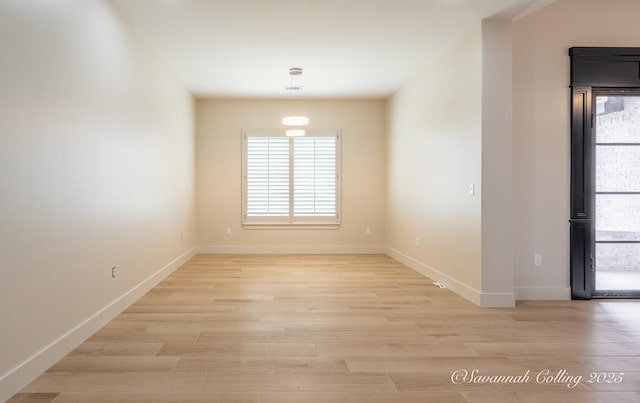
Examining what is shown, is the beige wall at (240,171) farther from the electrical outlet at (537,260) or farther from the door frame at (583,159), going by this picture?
the door frame at (583,159)

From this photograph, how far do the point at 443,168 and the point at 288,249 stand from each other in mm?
3755

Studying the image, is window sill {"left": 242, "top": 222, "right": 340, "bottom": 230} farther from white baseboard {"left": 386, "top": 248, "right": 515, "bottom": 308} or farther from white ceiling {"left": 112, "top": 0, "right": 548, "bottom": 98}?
white ceiling {"left": 112, "top": 0, "right": 548, "bottom": 98}

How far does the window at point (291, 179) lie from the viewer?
7895 millimetres

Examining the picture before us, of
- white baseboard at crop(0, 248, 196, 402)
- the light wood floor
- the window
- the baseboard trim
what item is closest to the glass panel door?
the light wood floor

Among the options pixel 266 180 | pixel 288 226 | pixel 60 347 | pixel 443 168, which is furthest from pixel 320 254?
pixel 60 347

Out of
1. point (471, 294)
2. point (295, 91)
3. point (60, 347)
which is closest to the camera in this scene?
point (60, 347)

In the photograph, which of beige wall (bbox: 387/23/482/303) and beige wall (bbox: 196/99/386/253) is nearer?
beige wall (bbox: 387/23/482/303)

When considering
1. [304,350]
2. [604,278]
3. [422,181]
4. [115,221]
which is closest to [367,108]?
[422,181]

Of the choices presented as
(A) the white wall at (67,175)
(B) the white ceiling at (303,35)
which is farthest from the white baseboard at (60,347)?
(B) the white ceiling at (303,35)

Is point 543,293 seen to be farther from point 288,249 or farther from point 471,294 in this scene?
point 288,249

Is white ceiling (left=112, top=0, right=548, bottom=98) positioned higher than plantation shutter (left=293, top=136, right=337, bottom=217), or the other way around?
white ceiling (left=112, top=0, right=548, bottom=98)

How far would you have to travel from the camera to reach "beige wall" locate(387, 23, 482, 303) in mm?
4348

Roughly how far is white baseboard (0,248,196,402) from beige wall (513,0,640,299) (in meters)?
4.09

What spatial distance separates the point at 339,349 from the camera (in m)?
2.96
